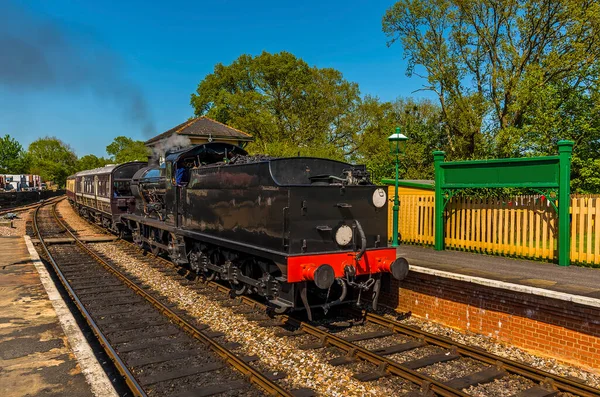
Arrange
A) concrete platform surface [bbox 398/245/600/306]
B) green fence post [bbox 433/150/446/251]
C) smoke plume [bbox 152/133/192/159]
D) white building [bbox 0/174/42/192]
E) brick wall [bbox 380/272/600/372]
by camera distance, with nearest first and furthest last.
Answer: brick wall [bbox 380/272/600/372], concrete platform surface [bbox 398/245/600/306], green fence post [bbox 433/150/446/251], smoke plume [bbox 152/133/192/159], white building [bbox 0/174/42/192]

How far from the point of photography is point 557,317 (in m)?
5.54

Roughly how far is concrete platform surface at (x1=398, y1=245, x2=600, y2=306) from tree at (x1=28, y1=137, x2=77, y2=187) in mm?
84765

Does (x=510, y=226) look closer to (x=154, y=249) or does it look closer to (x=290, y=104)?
(x=154, y=249)

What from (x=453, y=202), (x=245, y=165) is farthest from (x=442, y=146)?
(x=245, y=165)

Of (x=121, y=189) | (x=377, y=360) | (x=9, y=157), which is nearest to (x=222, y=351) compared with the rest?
(x=377, y=360)

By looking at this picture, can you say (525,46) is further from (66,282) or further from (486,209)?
(66,282)

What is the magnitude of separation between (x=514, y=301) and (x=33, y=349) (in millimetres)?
6369

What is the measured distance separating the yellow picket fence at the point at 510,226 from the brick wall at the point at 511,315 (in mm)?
2873

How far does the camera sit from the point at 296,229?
20.0ft

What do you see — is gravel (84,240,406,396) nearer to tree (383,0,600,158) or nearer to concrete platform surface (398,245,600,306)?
concrete platform surface (398,245,600,306)

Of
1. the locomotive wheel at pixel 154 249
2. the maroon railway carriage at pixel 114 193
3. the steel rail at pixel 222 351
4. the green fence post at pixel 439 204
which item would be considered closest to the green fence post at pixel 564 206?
the green fence post at pixel 439 204

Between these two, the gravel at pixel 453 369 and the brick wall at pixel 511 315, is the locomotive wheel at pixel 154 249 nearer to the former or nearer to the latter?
the brick wall at pixel 511 315

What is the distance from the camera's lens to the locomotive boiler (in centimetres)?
613

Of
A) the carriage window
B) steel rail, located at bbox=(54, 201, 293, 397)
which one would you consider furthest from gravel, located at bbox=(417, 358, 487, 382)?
the carriage window
